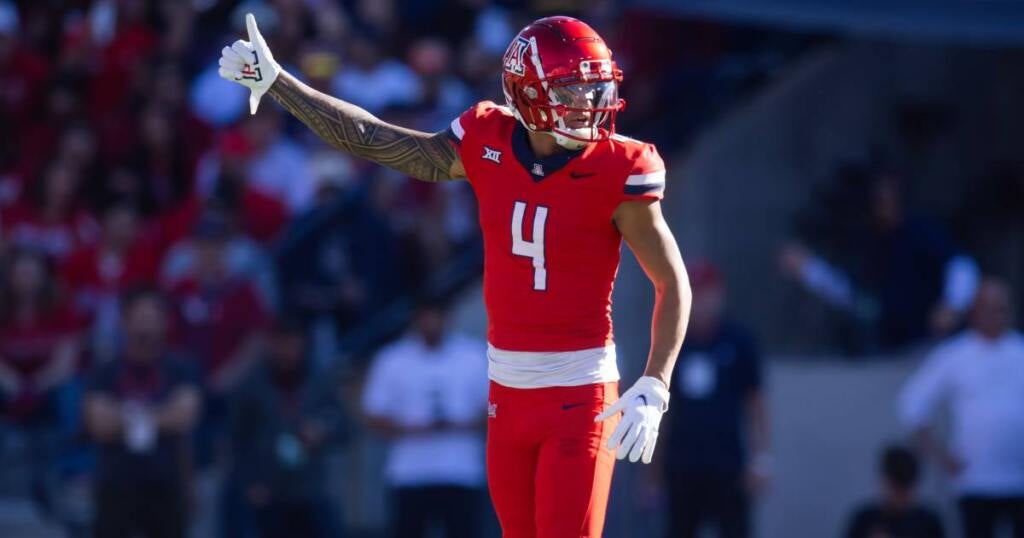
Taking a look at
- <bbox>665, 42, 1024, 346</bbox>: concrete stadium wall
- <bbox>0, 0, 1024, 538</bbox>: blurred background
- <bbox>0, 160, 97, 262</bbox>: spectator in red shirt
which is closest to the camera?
<bbox>0, 0, 1024, 538</bbox>: blurred background

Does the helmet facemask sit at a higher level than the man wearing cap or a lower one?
higher

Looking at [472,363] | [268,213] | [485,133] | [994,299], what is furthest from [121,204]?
[485,133]

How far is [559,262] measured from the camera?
580 centimetres

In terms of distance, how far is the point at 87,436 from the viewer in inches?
399

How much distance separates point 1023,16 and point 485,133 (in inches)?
205

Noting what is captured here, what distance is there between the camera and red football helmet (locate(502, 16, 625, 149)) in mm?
5715

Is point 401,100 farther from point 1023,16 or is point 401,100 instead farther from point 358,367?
point 1023,16

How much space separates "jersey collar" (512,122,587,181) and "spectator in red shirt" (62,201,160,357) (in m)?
5.64

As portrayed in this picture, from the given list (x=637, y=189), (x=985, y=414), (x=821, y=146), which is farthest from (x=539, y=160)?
(x=821, y=146)

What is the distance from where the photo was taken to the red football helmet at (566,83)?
225 inches

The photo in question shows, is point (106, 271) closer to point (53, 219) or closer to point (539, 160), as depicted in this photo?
point (53, 219)

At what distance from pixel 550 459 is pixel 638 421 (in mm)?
397

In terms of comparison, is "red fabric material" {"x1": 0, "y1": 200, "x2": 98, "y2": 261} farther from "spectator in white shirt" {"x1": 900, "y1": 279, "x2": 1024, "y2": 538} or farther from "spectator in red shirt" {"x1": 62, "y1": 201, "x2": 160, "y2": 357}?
"spectator in white shirt" {"x1": 900, "y1": 279, "x2": 1024, "y2": 538}

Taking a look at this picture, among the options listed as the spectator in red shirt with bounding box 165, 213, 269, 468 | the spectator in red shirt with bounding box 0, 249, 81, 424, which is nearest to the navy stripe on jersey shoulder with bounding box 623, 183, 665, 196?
the spectator in red shirt with bounding box 165, 213, 269, 468
